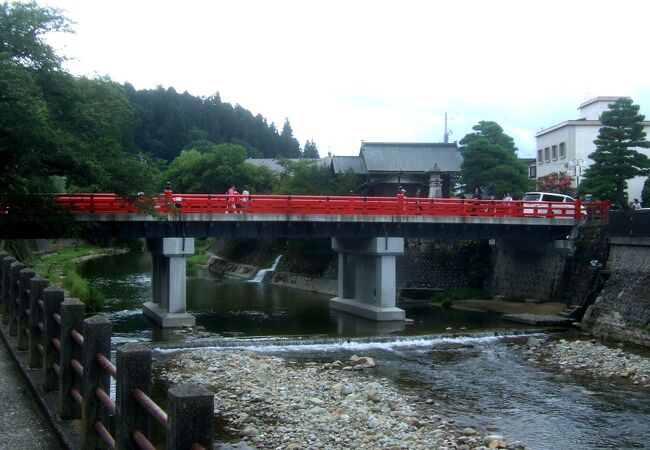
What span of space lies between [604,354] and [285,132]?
13717cm

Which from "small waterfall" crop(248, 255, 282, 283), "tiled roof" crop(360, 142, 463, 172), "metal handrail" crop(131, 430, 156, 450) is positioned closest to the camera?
"metal handrail" crop(131, 430, 156, 450)

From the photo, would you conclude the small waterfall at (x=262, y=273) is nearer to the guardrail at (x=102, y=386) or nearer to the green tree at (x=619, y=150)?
the green tree at (x=619, y=150)

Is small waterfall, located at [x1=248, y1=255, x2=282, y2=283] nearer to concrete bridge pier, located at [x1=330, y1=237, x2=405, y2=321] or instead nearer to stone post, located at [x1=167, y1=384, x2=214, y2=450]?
concrete bridge pier, located at [x1=330, y1=237, x2=405, y2=321]

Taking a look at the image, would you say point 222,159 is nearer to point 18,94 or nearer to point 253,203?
point 253,203

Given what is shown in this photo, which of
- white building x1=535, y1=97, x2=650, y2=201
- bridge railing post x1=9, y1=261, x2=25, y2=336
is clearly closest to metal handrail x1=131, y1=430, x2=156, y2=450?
bridge railing post x1=9, y1=261, x2=25, y2=336

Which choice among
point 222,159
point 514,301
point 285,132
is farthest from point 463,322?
point 285,132

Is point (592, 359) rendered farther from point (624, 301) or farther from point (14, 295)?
point (14, 295)

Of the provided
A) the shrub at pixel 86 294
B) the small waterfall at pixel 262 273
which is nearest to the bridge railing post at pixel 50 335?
the shrub at pixel 86 294

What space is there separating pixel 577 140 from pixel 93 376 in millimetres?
54362

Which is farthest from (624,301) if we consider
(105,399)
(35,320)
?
(105,399)

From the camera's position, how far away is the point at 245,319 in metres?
33.5

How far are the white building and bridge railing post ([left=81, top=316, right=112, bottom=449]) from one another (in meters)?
49.5

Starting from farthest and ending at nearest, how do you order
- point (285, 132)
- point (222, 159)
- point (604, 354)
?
point (285, 132) < point (222, 159) < point (604, 354)

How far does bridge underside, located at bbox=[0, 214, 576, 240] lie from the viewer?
92.7 feet
